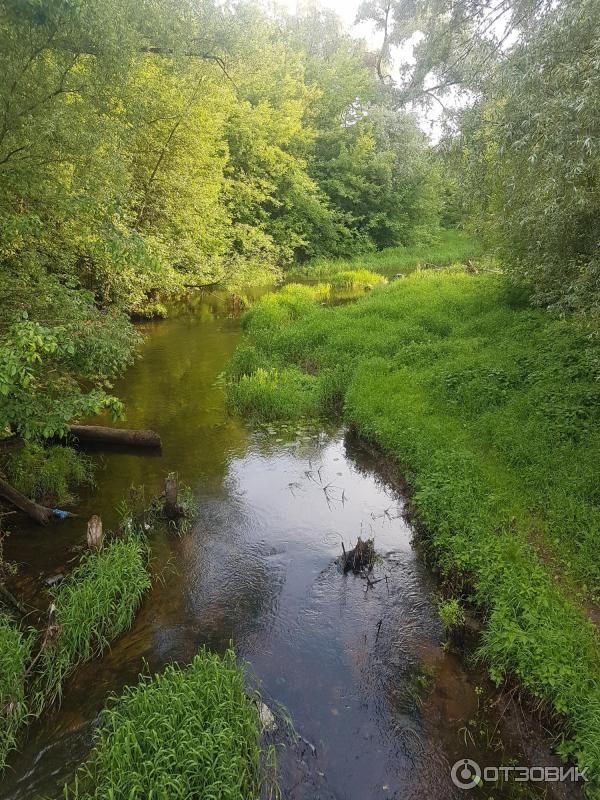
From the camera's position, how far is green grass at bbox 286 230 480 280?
39375mm

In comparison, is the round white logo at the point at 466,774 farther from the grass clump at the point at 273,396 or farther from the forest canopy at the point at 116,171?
the grass clump at the point at 273,396

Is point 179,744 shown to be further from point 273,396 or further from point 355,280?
point 355,280

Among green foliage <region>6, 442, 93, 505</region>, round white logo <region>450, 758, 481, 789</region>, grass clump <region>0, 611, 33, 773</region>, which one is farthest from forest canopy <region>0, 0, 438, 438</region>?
round white logo <region>450, 758, 481, 789</region>

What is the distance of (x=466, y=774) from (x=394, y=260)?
4229 centimetres

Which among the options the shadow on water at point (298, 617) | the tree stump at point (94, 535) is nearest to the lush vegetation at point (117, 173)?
the tree stump at point (94, 535)

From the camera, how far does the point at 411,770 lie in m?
5.34

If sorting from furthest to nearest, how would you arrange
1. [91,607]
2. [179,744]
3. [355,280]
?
[355,280], [91,607], [179,744]

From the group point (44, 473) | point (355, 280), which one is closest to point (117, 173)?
point (44, 473)

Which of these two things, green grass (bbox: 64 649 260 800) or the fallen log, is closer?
green grass (bbox: 64 649 260 800)

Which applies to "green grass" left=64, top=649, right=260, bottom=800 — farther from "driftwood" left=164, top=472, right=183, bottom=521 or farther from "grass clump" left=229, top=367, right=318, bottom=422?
"grass clump" left=229, top=367, right=318, bottom=422

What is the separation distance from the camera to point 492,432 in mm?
10648

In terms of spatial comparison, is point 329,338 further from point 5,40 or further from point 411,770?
point 411,770

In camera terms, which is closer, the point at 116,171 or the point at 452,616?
the point at 452,616

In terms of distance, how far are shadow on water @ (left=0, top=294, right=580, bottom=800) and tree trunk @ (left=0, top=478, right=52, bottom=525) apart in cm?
24
